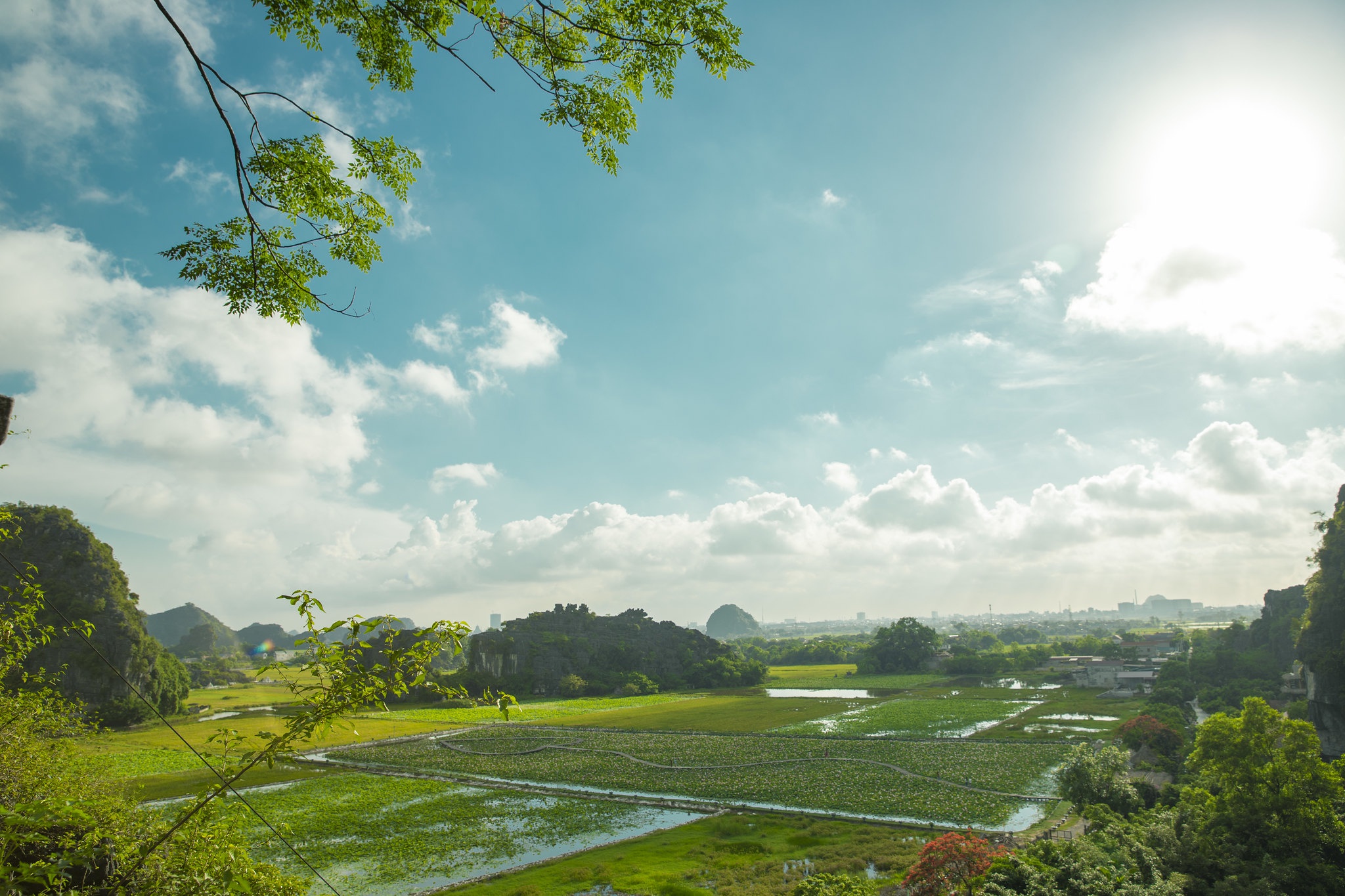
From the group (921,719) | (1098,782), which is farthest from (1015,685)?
(1098,782)

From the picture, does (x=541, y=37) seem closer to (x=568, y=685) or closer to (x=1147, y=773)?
(x=1147, y=773)

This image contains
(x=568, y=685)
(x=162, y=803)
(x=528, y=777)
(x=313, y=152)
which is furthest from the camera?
(x=568, y=685)

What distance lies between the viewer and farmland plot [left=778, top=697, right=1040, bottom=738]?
4781 centimetres

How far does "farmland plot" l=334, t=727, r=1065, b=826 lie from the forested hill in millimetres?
41135

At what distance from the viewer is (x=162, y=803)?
2798 cm

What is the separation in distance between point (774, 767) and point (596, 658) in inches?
2610

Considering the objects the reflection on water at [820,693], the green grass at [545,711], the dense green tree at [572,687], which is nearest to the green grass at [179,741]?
the green grass at [545,711]

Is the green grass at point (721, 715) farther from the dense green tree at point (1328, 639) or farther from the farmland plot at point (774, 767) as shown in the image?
the dense green tree at point (1328, 639)

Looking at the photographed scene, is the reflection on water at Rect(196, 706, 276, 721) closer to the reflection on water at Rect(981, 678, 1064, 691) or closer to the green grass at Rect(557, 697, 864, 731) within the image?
the green grass at Rect(557, 697, 864, 731)

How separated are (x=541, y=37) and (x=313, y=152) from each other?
2164 mm

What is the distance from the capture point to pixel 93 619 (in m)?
61.7

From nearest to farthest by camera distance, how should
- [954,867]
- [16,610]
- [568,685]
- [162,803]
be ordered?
[16,610] < [954,867] < [162,803] < [568,685]

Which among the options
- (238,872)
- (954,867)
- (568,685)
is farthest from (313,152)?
(568,685)

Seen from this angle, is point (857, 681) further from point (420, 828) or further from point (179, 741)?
point (179, 741)
